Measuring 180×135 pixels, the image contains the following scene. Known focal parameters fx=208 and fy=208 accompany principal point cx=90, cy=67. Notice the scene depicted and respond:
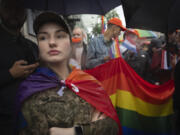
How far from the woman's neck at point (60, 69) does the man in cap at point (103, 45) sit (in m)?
1.77

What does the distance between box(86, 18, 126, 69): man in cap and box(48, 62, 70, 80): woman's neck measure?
177 centimetres

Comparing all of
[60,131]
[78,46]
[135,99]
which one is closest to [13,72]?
[60,131]

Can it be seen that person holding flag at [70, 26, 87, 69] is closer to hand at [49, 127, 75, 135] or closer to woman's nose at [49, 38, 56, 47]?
woman's nose at [49, 38, 56, 47]

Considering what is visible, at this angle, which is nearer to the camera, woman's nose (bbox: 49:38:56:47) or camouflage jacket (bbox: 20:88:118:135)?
camouflage jacket (bbox: 20:88:118:135)

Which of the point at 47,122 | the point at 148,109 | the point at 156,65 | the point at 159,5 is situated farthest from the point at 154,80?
the point at 47,122

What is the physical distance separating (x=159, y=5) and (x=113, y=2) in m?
0.57

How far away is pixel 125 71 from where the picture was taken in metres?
3.44

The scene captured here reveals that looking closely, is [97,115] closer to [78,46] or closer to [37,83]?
[37,83]

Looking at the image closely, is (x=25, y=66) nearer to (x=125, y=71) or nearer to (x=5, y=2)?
(x=5, y=2)

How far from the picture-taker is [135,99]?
11.1 feet

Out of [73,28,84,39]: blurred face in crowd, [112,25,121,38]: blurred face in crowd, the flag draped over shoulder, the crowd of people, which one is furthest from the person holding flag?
the crowd of people

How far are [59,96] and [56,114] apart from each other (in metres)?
0.16

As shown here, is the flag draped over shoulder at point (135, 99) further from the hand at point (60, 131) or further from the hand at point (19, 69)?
the hand at point (60, 131)

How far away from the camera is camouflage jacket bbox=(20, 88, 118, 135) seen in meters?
1.78
